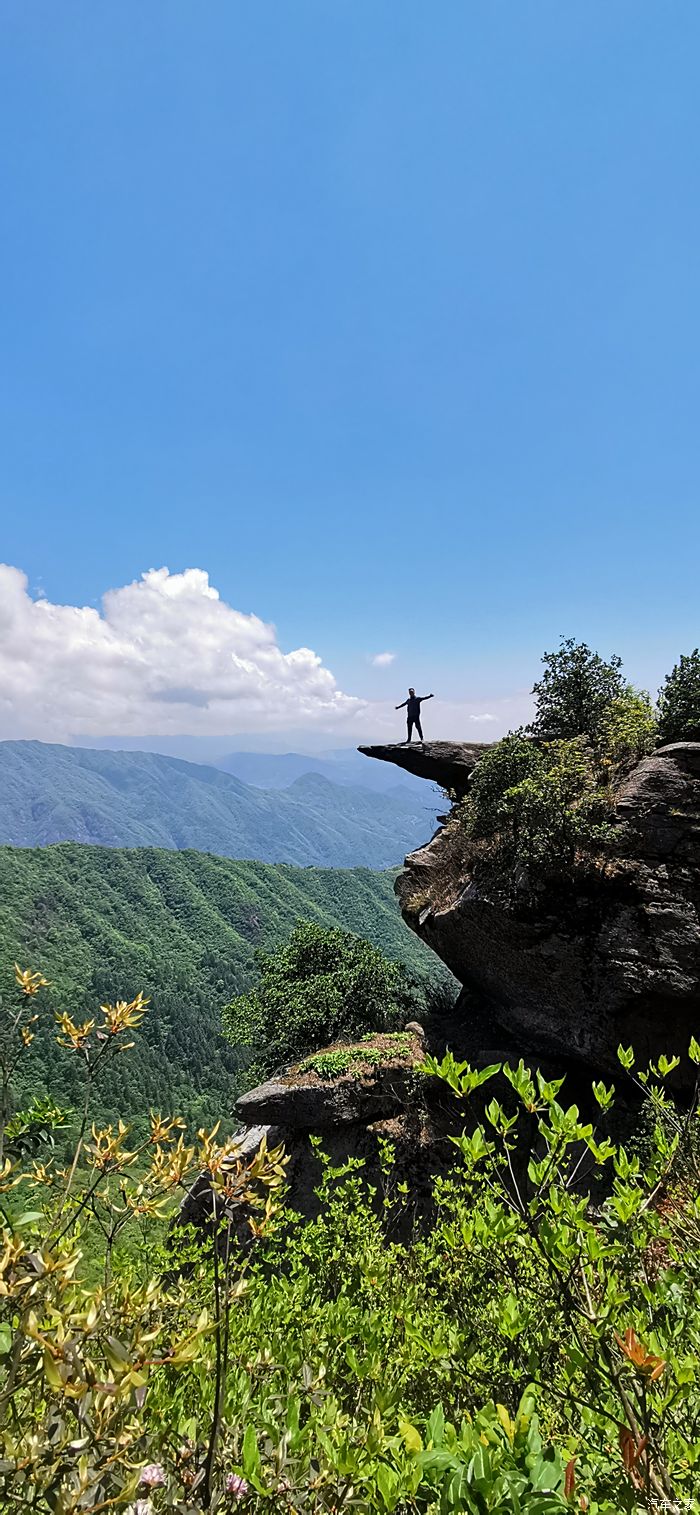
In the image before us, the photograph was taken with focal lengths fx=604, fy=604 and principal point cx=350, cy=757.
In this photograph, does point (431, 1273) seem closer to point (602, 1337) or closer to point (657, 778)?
point (602, 1337)

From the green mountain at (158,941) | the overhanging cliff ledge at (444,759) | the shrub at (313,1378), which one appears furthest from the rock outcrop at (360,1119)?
the green mountain at (158,941)

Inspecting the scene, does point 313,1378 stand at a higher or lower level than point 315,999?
higher

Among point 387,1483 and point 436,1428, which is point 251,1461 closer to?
point 387,1483

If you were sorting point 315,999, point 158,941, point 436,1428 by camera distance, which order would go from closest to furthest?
point 436,1428 → point 315,999 → point 158,941

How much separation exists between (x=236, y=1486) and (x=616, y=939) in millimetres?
12959

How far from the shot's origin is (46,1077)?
8481 cm

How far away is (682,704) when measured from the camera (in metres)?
15.0

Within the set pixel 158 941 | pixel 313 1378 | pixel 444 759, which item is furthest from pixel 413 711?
pixel 158 941

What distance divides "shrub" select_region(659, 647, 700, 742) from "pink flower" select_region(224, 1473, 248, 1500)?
15393 mm

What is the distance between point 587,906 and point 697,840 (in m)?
2.75

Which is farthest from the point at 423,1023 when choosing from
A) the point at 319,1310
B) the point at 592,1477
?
the point at 592,1477

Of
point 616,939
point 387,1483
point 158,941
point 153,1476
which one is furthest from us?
point 158,941

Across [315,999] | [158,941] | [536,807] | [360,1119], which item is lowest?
[158,941]

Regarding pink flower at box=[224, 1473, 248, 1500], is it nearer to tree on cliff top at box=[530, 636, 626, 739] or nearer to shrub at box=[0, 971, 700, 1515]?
shrub at box=[0, 971, 700, 1515]
